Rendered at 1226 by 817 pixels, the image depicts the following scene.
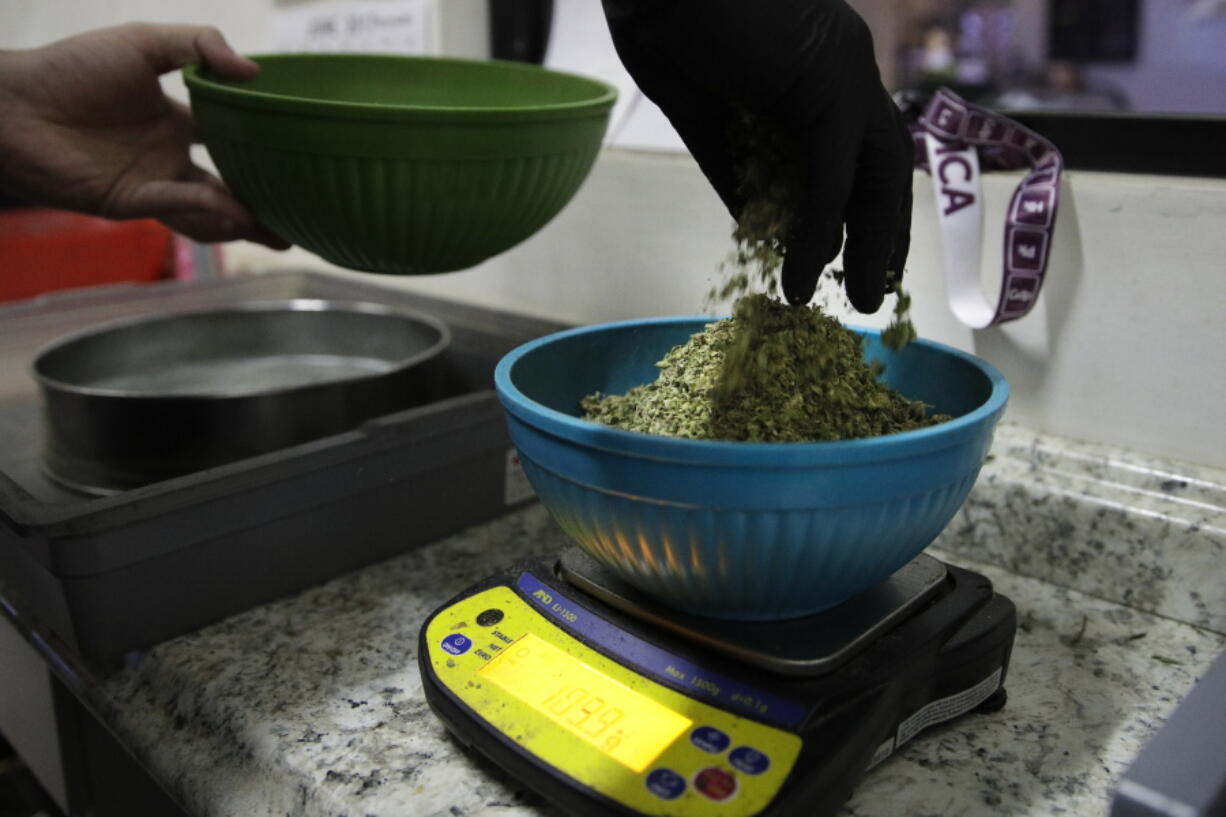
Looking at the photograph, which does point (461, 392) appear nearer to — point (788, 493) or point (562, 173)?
point (562, 173)

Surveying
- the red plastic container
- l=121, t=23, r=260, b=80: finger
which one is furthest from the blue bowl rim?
the red plastic container

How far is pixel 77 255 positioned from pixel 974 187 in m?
1.39

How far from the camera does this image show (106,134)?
82cm

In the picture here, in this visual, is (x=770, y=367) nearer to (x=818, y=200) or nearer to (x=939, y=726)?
(x=818, y=200)

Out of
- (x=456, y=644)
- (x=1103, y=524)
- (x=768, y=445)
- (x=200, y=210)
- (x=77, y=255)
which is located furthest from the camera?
(x=77, y=255)

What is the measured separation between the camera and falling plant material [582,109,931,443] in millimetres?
461

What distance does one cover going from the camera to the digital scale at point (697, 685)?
0.41 m

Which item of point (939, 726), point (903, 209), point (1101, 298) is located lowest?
point (939, 726)

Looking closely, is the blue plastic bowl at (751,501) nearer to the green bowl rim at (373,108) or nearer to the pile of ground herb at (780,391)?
the pile of ground herb at (780,391)

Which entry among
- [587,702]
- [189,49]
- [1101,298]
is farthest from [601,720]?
[189,49]

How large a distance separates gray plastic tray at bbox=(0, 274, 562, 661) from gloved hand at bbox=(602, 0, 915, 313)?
0.32 m

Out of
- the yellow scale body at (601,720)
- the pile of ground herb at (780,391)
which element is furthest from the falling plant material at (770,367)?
the yellow scale body at (601,720)

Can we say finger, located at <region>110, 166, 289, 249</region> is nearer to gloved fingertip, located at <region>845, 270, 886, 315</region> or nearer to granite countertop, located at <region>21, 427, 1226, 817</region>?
granite countertop, located at <region>21, 427, 1226, 817</region>

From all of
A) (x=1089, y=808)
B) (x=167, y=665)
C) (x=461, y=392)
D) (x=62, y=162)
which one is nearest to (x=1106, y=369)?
(x=1089, y=808)
